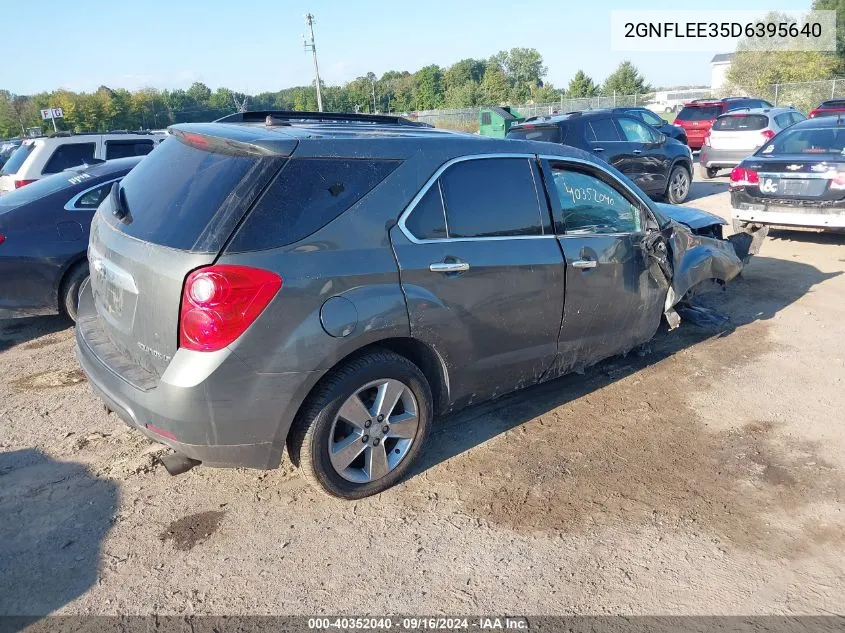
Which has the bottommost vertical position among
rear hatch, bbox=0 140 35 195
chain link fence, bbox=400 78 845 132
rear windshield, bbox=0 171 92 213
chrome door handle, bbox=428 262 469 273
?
chrome door handle, bbox=428 262 469 273

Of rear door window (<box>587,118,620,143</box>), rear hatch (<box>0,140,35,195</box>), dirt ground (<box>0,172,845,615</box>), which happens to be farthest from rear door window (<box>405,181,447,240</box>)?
rear hatch (<box>0,140,35,195</box>)

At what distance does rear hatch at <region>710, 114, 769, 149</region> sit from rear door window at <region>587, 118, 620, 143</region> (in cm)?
537

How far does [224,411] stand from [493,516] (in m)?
1.42

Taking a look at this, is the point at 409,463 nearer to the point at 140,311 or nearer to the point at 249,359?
the point at 249,359

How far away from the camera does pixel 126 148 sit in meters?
10.7

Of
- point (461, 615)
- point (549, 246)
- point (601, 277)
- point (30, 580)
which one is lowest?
point (461, 615)

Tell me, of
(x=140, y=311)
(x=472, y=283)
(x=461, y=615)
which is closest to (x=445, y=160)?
(x=472, y=283)

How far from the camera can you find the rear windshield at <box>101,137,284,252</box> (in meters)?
2.82

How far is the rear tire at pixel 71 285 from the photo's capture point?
18.7ft

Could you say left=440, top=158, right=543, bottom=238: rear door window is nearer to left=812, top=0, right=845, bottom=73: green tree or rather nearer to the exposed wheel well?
the exposed wheel well

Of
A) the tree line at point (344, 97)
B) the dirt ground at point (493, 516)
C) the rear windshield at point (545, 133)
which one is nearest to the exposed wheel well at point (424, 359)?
the dirt ground at point (493, 516)

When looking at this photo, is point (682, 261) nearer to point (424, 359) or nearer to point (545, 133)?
point (424, 359)

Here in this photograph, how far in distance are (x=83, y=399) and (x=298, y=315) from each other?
2.56 meters

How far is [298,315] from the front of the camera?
283 cm
